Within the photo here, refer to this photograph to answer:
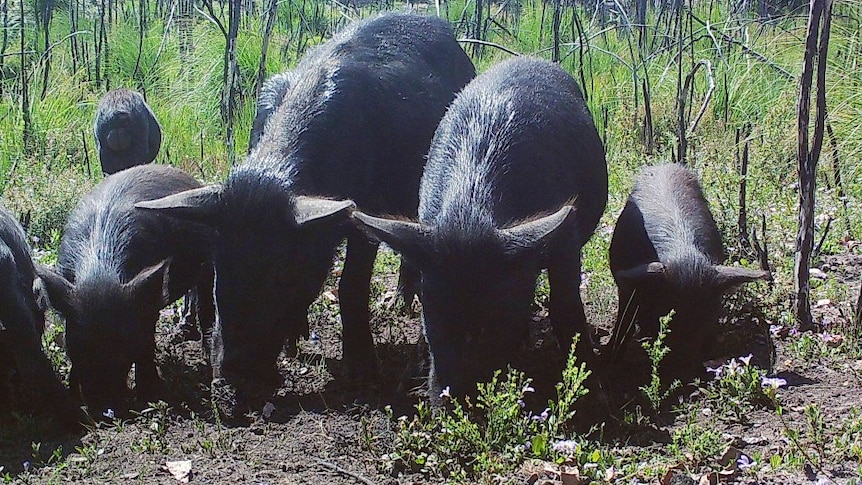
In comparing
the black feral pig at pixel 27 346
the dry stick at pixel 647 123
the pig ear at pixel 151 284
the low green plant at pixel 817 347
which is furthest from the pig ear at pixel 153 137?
the low green plant at pixel 817 347

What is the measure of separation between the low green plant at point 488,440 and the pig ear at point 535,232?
0.55 metres

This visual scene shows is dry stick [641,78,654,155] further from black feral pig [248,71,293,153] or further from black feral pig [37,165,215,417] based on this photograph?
black feral pig [37,165,215,417]

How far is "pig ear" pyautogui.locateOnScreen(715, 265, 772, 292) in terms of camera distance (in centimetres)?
494

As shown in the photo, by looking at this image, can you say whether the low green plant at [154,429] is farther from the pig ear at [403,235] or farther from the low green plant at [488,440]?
the pig ear at [403,235]

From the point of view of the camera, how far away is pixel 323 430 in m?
4.66

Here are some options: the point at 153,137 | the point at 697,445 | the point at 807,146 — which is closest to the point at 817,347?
the point at 807,146

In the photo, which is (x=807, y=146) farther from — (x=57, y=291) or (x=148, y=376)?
(x=57, y=291)

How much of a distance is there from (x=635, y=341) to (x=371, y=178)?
1.85 m

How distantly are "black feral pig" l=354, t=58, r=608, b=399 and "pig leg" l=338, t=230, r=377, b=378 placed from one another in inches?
33.0

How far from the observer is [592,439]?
183 inches

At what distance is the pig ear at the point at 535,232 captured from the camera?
430cm

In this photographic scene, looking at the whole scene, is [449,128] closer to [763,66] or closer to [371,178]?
[371,178]

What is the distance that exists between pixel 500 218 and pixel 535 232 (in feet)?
1.52

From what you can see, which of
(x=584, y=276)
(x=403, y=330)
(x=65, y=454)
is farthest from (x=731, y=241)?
(x=65, y=454)
